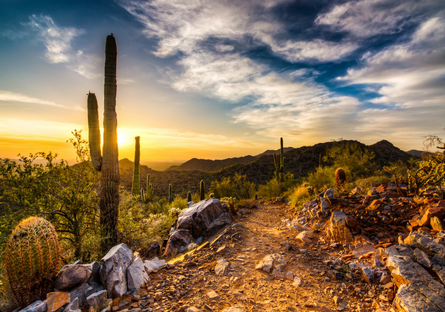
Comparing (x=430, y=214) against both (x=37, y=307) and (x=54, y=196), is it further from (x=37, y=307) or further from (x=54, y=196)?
(x=54, y=196)

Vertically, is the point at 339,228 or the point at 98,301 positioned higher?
the point at 339,228

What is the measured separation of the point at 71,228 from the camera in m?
6.10

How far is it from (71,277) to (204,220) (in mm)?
4629

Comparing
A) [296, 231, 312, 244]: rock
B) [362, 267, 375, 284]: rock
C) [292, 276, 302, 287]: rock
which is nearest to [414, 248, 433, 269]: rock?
[362, 267, 375, 284]: rock

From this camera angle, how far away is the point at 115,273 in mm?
3648

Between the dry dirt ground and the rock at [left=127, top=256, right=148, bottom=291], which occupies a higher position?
the rock at [left=127, top=256, right=148, bottom=291]

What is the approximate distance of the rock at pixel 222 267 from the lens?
15.0 ft

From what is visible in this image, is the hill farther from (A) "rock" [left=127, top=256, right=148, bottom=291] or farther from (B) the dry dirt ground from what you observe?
(A) "rock" [left=127, top=256, right=148, bottom=291]

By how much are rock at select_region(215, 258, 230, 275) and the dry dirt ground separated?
0.08 metres

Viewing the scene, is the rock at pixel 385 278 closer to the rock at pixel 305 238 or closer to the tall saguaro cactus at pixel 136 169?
the rock at pixel 305 238

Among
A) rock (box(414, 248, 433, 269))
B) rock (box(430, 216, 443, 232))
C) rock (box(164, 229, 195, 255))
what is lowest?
rock (box(164, 229, 195, 255))

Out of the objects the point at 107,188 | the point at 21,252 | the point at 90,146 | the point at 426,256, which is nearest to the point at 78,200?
the point at 107,188

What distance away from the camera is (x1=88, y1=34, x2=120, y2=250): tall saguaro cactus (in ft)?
20.6

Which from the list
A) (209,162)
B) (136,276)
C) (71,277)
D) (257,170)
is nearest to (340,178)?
(136,276)
